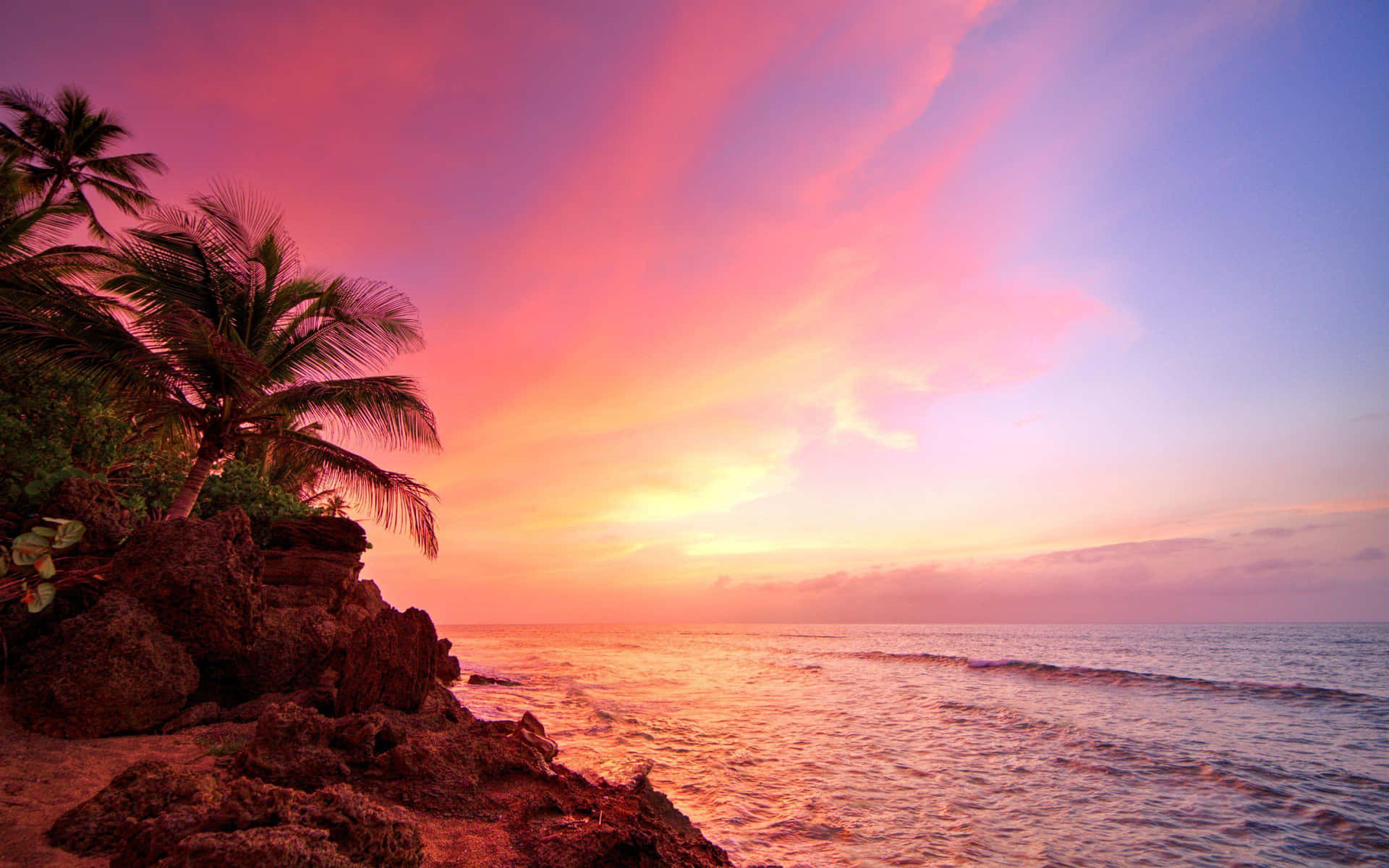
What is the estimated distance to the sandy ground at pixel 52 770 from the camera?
376cm

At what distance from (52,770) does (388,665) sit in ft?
11.6

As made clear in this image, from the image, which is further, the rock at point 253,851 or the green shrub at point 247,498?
the green shrub at point 247,498

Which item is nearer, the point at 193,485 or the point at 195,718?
the point at 195,718

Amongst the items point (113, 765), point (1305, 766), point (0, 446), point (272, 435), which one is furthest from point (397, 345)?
point (1305, 766)

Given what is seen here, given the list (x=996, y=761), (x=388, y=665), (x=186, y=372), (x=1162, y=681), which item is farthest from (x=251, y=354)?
(x=1162, y=681)

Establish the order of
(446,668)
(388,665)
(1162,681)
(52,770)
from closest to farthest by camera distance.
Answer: (52,770), (388,665), (446,668), (1162,681)

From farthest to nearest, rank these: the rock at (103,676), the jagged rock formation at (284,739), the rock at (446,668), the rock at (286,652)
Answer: the rock at (446,668) → the rock at (286,652) → the rock at (103,676) → the jagged rock formation at (284,739)

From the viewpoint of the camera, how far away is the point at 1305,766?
35.0ft

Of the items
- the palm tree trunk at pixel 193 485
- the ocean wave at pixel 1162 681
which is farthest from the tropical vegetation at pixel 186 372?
the ocean wave at pixel 1162 681

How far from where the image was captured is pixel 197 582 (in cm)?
724

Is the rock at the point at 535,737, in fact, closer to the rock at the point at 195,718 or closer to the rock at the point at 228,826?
the rock at the point at 195,718

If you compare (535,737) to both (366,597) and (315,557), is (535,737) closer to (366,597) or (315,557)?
(315,557)

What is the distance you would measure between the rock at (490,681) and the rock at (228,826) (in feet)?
53.3

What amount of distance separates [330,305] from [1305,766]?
2074 cm
